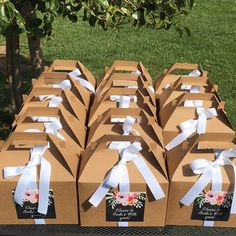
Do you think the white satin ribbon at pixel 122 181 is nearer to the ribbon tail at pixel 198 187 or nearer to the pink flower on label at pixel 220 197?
the ribbon tail at pixel 198 187

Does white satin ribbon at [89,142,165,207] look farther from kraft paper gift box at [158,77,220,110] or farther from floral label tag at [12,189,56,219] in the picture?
kraft paper gift box at [158,77,220,110]

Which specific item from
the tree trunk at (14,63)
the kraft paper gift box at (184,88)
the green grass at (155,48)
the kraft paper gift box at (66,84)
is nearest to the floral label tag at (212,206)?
the kraft paper gift box at (184,88)

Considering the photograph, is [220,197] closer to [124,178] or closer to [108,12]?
[124,178]

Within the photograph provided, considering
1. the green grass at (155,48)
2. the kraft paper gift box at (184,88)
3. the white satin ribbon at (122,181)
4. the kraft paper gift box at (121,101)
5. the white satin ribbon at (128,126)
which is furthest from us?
the green grass at (155,48)

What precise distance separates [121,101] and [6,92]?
2.38 metres

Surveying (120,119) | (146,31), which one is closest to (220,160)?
(120,119)

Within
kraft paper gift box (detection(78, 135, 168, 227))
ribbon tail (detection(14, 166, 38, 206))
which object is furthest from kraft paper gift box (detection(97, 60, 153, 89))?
ribbon tail (detection(14, 166, 38, 206))

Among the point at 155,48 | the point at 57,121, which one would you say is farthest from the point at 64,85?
the point at 155,48

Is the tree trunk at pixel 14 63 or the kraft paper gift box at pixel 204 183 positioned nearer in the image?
the kraft paper gift box at pixel 204 183

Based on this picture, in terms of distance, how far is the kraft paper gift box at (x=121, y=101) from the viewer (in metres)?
1.82

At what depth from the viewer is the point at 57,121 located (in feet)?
5.40

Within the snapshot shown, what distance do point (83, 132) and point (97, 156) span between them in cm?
30

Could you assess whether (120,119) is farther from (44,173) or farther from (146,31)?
(146,31)

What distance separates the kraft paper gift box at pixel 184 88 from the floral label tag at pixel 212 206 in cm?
61
